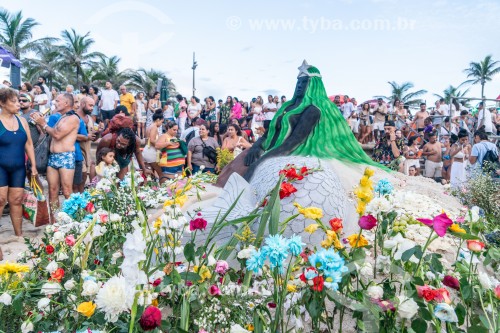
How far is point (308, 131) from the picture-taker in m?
4.64

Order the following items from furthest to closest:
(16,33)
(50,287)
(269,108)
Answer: (16,33) → (269,108) → (50,287)

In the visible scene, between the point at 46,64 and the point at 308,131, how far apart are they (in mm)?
27231

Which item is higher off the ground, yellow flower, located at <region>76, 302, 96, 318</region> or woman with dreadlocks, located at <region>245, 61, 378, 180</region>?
woman with dreadlocks, located at <region>245, 61, 378, 180</region>

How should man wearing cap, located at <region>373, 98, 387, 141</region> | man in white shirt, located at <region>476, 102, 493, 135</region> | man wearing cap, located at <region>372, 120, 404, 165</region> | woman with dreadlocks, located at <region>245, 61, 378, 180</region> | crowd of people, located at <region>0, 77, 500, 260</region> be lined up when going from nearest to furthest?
crowd of people, located at <region>0, 77, 500, 260</region>, woman with dreadlocks, located at <region>245, 61, 378, 180</region>, man wearing cap, located at <region>372, 120, 404, 165</region>, man in white shirt, located at <region>476, 102, 493, 135</region>, man wearing cap, located at <region>373, 98, 387, 141</region>

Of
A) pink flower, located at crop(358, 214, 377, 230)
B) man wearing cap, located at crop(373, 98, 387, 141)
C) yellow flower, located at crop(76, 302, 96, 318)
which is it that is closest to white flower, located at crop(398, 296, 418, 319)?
pink flower, located at crop(358, 214, 377, 230)

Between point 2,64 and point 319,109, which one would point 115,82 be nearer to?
point 2,64

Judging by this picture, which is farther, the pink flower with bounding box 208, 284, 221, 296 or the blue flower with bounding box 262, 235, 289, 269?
the pink flower with bounding box 208, 284, 221, 296

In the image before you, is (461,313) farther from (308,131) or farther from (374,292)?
(308,131)

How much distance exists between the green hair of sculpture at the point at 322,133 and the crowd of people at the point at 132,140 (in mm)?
1136

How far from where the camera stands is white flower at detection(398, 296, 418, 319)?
1.43m

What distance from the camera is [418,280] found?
151 cm

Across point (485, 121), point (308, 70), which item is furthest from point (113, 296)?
point (485, 121)

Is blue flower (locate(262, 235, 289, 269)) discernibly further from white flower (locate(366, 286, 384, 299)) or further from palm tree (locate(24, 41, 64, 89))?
palm tree (locate(24, 41, 64, 89))

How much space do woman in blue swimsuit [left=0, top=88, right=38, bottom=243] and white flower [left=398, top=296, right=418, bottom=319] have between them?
4047 millimetres
